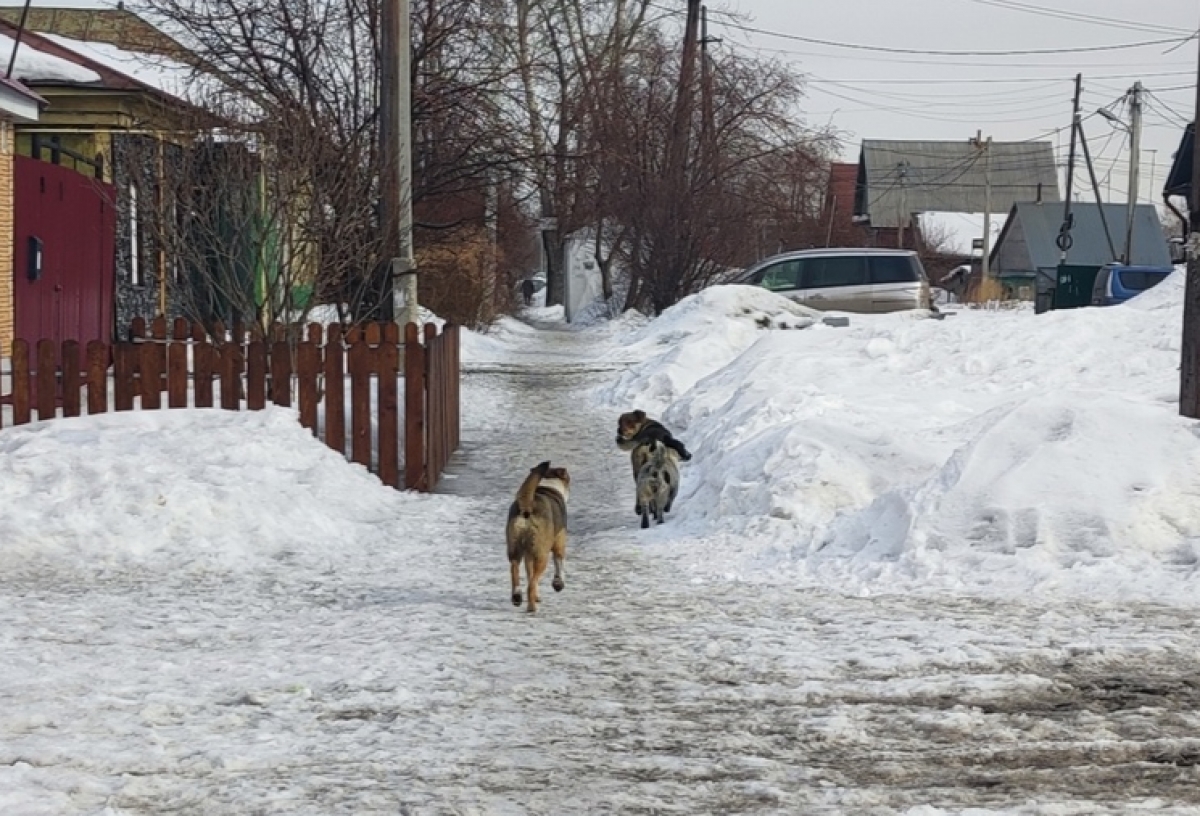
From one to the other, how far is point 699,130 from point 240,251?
26248 mm

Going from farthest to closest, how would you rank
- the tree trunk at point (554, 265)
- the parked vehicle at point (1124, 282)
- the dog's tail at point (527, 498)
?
the tree trunk at point (554, 265) < the parked vehicle at point (1124, 282) < the dog's tail at point (527, 498)

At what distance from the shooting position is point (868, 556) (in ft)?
28.6

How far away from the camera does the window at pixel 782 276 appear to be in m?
31.6

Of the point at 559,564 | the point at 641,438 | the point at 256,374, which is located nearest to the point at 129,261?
the point at 256,374

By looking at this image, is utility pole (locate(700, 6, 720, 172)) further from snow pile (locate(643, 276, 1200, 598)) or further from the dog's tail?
the dog's tail

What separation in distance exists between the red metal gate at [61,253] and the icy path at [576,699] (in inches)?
392

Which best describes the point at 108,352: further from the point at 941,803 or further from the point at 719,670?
the point at 941,803

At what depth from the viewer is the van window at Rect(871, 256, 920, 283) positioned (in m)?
30.8

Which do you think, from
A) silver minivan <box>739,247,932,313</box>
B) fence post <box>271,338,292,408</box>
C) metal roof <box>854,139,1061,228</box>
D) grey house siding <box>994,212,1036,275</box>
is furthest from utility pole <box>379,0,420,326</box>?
metal roof <box>854,139,1061,228</box>

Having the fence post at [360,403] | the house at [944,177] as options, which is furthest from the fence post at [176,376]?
the house at [944,177]

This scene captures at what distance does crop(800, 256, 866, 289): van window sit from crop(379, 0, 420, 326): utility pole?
15983 mm

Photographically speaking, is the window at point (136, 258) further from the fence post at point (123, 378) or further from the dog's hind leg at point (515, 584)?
the dog's hind leg at point (515, 584)

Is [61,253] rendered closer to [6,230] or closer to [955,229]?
[6,230]

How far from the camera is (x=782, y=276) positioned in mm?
31750
